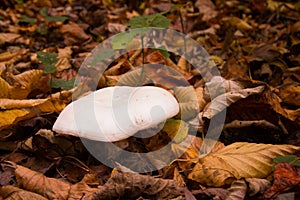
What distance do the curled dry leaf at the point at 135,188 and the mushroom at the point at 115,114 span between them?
0.27 meters

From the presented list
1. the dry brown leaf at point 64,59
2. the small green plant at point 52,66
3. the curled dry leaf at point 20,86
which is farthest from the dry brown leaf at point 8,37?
the small green plant at point 52,66

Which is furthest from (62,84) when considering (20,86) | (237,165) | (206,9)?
(206,9)

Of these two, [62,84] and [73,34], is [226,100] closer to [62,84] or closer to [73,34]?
[62,84]

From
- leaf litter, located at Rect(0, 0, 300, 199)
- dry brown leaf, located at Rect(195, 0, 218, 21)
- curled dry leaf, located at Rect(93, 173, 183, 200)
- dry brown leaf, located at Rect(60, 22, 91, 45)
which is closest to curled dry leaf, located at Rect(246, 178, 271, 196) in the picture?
leaf litter, located at Rect(0, 0, 300, 199)

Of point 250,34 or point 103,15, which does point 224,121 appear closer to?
point 250,34

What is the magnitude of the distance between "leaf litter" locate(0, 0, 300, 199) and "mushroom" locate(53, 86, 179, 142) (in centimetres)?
17

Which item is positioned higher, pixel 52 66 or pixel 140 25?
pixel 140 25

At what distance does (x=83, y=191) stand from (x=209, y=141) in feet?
2.03

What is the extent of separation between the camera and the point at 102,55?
2.69 metres

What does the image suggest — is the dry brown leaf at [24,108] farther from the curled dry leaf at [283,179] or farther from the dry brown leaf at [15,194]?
the curled dry leaf at [283,179]

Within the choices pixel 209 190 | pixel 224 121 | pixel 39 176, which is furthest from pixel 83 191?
pixel 224 121

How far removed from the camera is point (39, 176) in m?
1.58

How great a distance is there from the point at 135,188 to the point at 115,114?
1.33 feet

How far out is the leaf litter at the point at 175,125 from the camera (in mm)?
1406
